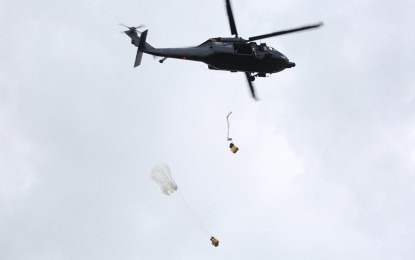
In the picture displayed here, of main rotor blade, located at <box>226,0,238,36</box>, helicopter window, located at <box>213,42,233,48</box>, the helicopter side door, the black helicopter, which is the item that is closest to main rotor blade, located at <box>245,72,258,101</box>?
the black helicopter

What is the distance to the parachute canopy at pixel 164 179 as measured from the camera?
A: 4247cm

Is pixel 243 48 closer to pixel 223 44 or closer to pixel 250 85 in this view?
pixel 223 44

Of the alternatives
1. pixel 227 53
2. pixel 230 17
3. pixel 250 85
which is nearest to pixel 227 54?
pixel 227 53

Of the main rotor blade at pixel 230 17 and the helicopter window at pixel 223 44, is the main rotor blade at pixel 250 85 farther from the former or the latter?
the main rotor blade at pixel 230 17

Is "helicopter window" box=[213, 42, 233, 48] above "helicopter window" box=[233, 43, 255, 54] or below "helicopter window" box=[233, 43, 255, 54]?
above

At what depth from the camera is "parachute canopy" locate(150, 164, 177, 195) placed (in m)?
42.5

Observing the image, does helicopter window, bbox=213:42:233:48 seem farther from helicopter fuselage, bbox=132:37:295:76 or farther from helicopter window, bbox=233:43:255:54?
helicopter window, bbox=233:43:255:54

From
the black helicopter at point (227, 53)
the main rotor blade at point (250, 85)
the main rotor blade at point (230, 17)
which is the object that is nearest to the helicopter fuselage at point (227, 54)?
the black helicopter at point (227, 53)

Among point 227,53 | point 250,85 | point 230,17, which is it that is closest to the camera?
point 230,17

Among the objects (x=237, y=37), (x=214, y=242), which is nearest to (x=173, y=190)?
(x=214, y=242)

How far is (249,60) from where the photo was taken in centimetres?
4550

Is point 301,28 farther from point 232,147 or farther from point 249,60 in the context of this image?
point 232,147

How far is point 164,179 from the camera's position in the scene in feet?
142

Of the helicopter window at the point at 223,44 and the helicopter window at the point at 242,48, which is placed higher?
the helicopter window at the point at 223,44
